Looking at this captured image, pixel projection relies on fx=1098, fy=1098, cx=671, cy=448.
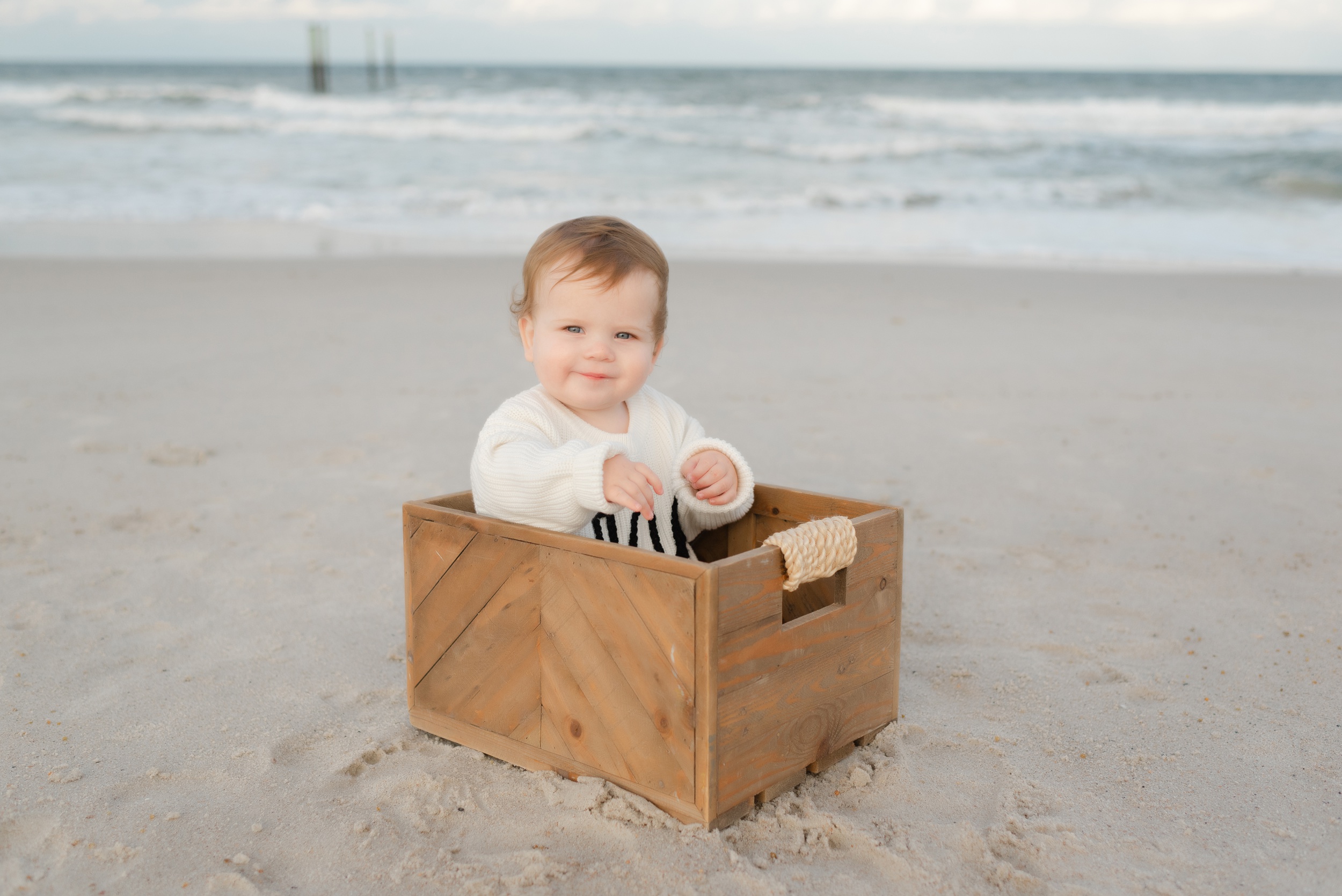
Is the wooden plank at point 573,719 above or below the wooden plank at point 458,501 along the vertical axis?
below

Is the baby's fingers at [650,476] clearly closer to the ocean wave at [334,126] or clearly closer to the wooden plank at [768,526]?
the wooden plank at [768,526]

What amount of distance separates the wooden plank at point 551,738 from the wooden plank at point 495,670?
3cm

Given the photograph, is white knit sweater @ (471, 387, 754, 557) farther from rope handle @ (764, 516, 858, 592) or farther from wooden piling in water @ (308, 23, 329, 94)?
wooden piling in water @ (308, 23, 329, 94)

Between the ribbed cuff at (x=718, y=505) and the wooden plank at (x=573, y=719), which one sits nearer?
the wooden plank at (x=573, y=719)

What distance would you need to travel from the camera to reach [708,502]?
2.39m

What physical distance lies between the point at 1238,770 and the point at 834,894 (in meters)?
0.92

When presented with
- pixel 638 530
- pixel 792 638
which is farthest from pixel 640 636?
pixel 638 530

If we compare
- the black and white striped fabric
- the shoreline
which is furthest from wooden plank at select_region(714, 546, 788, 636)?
the shoreline

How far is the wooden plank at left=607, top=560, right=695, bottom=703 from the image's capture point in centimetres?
178

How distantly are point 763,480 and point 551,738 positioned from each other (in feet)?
6.77

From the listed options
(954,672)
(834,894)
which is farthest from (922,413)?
(834,894)

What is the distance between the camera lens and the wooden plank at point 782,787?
195 centimetres

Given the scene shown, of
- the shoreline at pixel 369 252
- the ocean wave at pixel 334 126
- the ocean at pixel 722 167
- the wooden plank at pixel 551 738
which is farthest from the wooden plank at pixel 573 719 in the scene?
the ocean wave at pixel 334 126

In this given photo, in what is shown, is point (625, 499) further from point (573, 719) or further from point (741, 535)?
point (741, 535)
